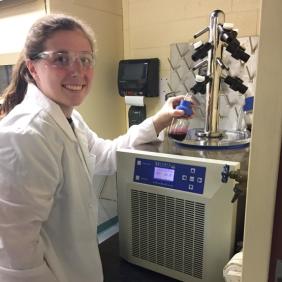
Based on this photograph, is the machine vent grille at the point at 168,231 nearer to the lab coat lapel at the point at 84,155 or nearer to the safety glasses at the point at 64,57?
the lab coat lapel at the point at 84,155

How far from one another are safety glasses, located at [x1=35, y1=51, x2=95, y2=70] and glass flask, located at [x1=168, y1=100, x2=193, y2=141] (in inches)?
15.8

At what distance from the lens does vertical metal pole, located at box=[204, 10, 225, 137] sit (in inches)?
40.8

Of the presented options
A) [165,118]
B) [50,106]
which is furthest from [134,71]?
[50,106]

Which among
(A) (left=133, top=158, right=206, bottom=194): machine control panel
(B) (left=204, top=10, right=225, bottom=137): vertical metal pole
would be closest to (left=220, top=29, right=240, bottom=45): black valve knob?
(B) (left=204, top=10, right=225, bottom=137): vertical metal pole

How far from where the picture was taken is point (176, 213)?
88 cm

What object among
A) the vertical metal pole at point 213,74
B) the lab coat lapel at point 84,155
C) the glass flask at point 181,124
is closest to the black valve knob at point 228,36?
the vertical metal pole at point 213,74

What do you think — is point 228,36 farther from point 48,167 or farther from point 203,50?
point 48,167

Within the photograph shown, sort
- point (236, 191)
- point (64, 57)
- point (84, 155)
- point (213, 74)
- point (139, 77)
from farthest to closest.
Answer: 1. point (139, 77)
2. point (213, 74)
3. point (84, 155)
4. point (64, 57)
5. point (236, 191)

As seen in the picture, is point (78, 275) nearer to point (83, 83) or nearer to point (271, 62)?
point (83, 83)

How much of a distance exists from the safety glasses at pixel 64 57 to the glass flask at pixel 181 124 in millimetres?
400

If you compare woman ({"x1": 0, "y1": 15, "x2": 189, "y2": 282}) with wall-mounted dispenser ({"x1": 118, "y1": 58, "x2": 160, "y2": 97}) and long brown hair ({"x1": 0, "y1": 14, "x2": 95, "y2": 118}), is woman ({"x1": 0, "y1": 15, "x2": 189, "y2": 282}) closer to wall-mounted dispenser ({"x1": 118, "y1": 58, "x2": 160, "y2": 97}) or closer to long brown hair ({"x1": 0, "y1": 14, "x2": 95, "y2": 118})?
long brown hair ({"x1": 0, "y1": 14, "x2": 95, "y2": 118})

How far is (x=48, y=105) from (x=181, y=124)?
1.66ft

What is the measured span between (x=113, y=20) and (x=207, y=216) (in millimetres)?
1205

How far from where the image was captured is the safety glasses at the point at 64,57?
2.74 ft
